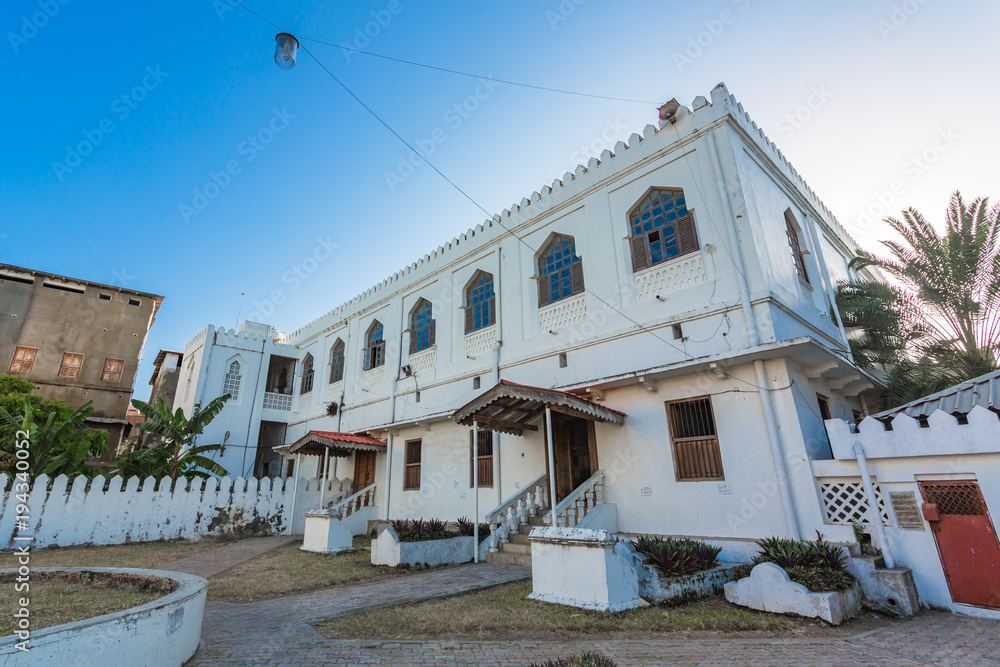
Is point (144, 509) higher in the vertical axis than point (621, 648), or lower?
higher

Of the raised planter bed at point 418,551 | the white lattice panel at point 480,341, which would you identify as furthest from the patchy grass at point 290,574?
the white lattice panel at point 480,341

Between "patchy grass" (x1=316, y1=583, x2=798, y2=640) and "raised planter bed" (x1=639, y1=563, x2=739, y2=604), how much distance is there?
6.9 inches

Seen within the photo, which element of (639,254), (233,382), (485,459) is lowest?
(485,459)

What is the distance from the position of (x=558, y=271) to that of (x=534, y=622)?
8386 mm

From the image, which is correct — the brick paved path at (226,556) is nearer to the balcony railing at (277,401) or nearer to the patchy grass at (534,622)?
the patchy grass at (534,622)

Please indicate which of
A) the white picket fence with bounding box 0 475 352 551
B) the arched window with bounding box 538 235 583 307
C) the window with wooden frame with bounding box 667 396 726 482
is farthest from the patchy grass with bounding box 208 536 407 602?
the arched window with bounding box 538 235 583 307

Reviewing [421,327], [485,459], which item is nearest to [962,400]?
[485,459]

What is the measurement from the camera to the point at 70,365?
22594mm

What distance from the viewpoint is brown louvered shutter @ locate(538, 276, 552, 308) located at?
40.1 feet

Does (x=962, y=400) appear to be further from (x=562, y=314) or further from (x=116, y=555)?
(x=116, y=555)

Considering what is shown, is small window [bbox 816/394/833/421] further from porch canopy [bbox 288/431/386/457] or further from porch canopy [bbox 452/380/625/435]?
porch canopy [bbox 288/431/386/457]

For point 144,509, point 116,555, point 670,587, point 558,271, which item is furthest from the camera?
point 144,509

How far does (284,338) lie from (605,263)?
61.4 ft

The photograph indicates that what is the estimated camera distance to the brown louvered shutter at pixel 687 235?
9.79 meters
